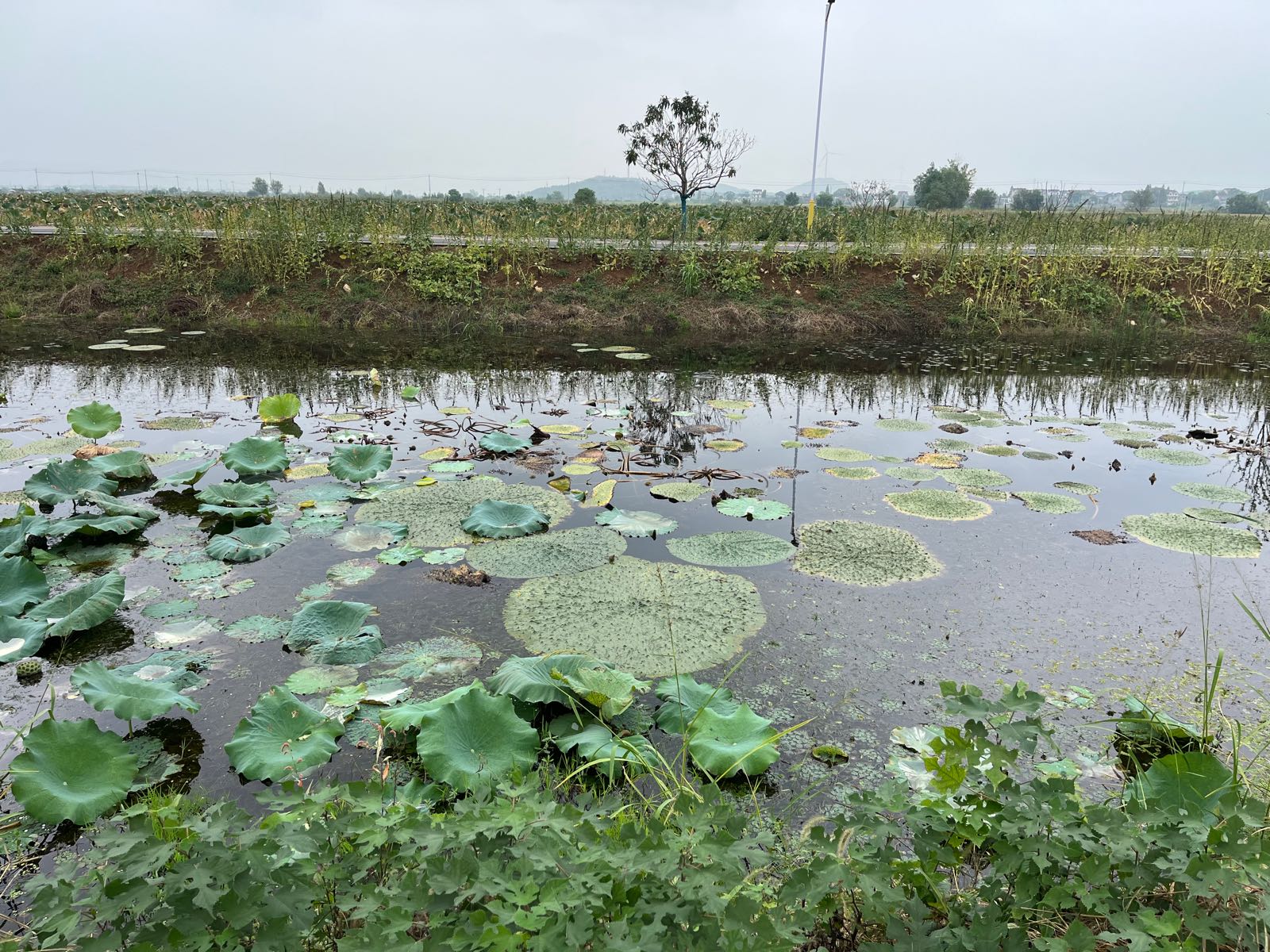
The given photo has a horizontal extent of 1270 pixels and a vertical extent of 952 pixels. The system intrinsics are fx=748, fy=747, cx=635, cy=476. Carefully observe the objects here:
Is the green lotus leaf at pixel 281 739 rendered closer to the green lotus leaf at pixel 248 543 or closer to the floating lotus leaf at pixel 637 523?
the green lotus leaf at pixel 248 543

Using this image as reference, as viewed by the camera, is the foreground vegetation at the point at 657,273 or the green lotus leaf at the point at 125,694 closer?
the green lotus leaf at the point at 125,694

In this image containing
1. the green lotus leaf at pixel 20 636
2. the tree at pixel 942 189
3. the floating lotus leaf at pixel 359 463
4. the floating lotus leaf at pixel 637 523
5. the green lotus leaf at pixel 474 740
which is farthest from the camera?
the tree at pixel 942 189

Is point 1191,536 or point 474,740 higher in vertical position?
point 1191,536

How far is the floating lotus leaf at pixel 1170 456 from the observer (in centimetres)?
462

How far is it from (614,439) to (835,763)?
3164mm

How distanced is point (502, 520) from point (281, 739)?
5.35 feet

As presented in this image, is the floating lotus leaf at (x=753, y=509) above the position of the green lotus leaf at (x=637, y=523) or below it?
above

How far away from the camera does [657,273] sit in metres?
10.4

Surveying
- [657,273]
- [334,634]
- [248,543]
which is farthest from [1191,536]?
[657,273]

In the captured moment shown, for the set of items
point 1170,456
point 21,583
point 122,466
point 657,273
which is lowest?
point 21,583

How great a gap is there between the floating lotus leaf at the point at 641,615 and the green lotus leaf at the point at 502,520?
461 mm

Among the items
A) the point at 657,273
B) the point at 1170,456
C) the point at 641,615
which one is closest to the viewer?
the point at 641,615

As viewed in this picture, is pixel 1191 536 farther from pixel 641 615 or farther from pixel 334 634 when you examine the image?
pixel 334 634

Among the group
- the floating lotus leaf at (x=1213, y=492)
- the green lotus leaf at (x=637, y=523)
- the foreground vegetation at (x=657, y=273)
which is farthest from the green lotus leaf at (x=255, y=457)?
the foreground vegetation at (x=657, y=273)
